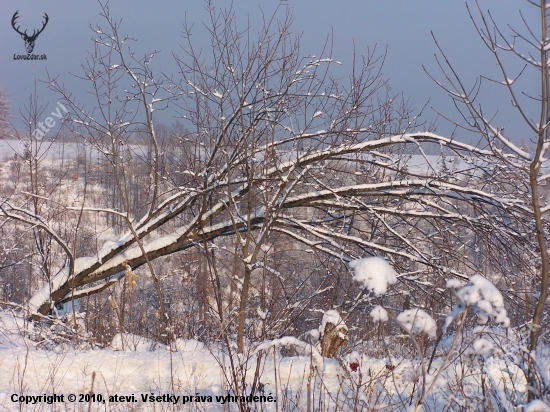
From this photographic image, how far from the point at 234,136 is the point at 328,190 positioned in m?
1.43

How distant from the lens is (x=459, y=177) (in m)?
5.09

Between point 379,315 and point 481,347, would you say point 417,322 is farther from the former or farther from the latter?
point 481,347

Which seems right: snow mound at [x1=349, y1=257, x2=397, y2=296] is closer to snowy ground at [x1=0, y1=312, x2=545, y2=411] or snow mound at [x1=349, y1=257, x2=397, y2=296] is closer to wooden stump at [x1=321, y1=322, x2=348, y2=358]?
snowy ground at [x1=0, y1=312, x2=545, y2=411]

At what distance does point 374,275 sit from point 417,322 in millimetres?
362

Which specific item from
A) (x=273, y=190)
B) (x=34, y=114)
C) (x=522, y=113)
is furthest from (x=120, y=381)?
(x=34, y=114)

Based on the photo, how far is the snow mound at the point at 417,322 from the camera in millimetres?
1440

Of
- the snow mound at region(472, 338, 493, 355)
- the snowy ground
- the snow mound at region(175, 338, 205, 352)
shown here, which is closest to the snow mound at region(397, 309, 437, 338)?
the snow mound at region(472, 338, 493, 355)

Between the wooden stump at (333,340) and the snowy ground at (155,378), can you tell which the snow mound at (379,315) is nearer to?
the snowy ground at (155,378)

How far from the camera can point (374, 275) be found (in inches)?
49.4

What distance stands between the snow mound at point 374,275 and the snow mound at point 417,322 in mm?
269

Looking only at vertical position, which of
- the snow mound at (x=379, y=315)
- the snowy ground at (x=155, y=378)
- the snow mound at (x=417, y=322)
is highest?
the snow mound at (x=379, y=315)

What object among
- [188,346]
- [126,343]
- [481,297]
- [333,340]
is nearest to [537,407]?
[481,297]

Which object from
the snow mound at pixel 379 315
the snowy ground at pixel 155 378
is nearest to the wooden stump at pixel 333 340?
the snowy ground at pixel 155 378

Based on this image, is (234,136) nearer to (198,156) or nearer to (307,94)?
(198,156)
